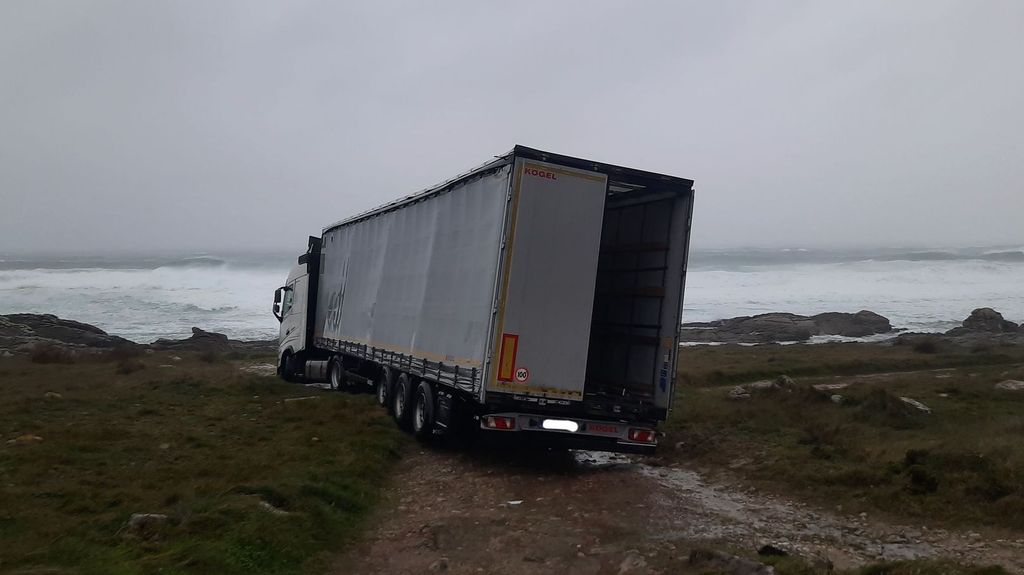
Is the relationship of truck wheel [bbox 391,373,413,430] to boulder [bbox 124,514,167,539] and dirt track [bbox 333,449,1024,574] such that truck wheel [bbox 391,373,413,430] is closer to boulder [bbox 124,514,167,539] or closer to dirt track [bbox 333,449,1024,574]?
dirt track [bbox 333,449,1024,574]

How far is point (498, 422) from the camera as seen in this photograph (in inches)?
378

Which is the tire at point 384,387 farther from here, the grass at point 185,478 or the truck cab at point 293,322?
the truck cab at point 293,322

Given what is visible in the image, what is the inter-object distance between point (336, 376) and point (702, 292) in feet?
200

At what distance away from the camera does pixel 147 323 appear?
2185 inches

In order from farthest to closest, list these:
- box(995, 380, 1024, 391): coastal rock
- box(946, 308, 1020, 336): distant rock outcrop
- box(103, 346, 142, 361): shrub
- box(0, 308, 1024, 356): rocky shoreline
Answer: box(946, 308, 1020, 336): distant rock outcrop → box(0, 308, 1024, 356): rocky shoreline → box(103, 346, 142, 361): shrub → box(995, 380, 1024, 391): coastal rock

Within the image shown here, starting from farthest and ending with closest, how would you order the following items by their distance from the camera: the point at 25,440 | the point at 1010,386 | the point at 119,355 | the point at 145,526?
the point at 119,355, the point at 1010,386, the point at 25,440, the point at 145,526

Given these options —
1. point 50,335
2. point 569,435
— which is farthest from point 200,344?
point 569,435

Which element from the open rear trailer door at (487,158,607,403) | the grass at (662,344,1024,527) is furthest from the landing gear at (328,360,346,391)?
the open rear trailer door at (487,158,607,403)

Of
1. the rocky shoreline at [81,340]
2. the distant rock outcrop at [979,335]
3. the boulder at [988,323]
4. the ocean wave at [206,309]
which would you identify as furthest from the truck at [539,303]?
the ocean wave at [206,309]

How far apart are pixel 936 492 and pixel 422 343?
7.34 metres

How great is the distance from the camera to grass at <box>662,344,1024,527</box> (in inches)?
302

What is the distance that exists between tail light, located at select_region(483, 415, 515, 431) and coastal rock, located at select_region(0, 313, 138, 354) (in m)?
30.5

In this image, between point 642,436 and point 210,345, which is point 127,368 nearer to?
point 210,345

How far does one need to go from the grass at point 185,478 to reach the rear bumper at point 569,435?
175cm
